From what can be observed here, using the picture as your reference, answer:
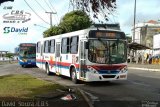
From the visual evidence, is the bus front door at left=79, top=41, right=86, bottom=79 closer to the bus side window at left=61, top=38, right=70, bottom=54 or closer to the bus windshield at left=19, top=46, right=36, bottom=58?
the bus side window at left=61, top=38, right=70, bottom=54

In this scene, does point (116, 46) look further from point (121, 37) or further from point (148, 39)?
point (148, 39)

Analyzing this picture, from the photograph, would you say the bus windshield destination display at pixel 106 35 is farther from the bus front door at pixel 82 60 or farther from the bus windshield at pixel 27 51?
the bus windshield at pixel 27 51

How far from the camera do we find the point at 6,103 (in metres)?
11.3

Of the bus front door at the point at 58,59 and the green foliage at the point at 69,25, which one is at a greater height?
the green foliage at the point at 69,25

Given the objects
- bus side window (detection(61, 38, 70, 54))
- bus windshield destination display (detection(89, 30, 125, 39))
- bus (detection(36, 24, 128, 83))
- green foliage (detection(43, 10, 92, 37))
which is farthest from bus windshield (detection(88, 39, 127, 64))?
green foliage (detection(43, 10, 92, 37))

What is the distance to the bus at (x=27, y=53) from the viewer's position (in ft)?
140

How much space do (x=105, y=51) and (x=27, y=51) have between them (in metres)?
24.3

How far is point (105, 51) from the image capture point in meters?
19.5

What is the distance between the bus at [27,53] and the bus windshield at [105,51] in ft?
77.2

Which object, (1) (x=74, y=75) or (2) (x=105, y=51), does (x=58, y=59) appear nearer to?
(1) (x=74, y=75)

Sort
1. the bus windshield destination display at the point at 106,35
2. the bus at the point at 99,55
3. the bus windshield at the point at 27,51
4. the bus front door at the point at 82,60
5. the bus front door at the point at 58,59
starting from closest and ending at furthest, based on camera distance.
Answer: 1. the bus at the point at 99,55
2. the bus windshield destination display at the point at 106,35
3. the bus front door at the point at 82,60
4. the bus front door at the point at 58,59
5. the bus windshield at the point at 27,51

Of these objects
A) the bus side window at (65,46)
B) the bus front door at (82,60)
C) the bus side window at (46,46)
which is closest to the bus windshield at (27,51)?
the bus side window at (46,46)

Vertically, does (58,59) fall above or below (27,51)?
below

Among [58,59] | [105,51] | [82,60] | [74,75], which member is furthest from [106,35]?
[58,59]
